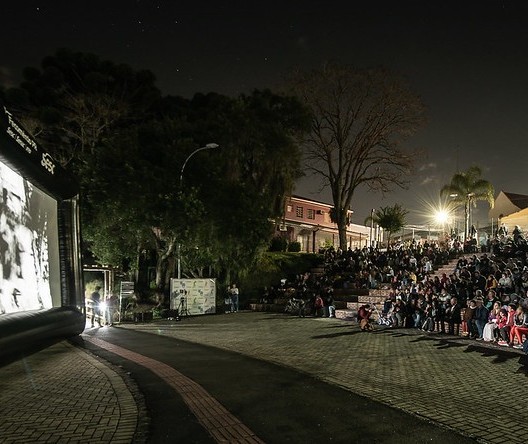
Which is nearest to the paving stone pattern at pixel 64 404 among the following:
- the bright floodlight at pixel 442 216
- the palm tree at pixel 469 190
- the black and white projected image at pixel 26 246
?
the black and white projected image at pixel 26 246

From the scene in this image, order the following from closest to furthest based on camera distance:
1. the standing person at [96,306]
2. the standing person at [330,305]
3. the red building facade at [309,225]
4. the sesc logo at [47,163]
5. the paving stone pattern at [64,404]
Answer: the paving stone pattern at [64,404], the sesc logo at [47,163], the standing person at [96,306], the standing person at [330,305], the red building facade at [309,225]

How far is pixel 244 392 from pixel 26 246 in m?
5.97

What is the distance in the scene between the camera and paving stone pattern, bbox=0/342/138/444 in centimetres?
565

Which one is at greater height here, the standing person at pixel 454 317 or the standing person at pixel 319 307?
the standing person at pixel 454 317

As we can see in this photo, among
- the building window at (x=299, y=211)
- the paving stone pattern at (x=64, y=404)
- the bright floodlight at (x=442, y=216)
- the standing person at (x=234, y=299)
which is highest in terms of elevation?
the building window at (x=299, y=211)

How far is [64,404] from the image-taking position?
22.4 ft

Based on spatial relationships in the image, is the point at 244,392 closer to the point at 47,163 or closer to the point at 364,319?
the point at 47,163

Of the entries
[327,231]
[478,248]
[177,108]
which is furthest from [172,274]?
[327,231]

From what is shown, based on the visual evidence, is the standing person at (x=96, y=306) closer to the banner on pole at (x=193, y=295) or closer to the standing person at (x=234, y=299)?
the banner on pole at (x=193, y=295)

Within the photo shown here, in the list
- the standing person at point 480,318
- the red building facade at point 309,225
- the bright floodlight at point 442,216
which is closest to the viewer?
the standing person at point 480,318

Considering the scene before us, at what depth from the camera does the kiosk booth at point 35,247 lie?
883 centimetres

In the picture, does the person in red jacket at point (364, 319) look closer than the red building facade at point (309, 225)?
Yes

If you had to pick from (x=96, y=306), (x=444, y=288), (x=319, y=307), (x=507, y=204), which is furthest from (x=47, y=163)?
(x=507, y=204)

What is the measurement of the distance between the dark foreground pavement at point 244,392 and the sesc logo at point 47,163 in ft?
14.6
